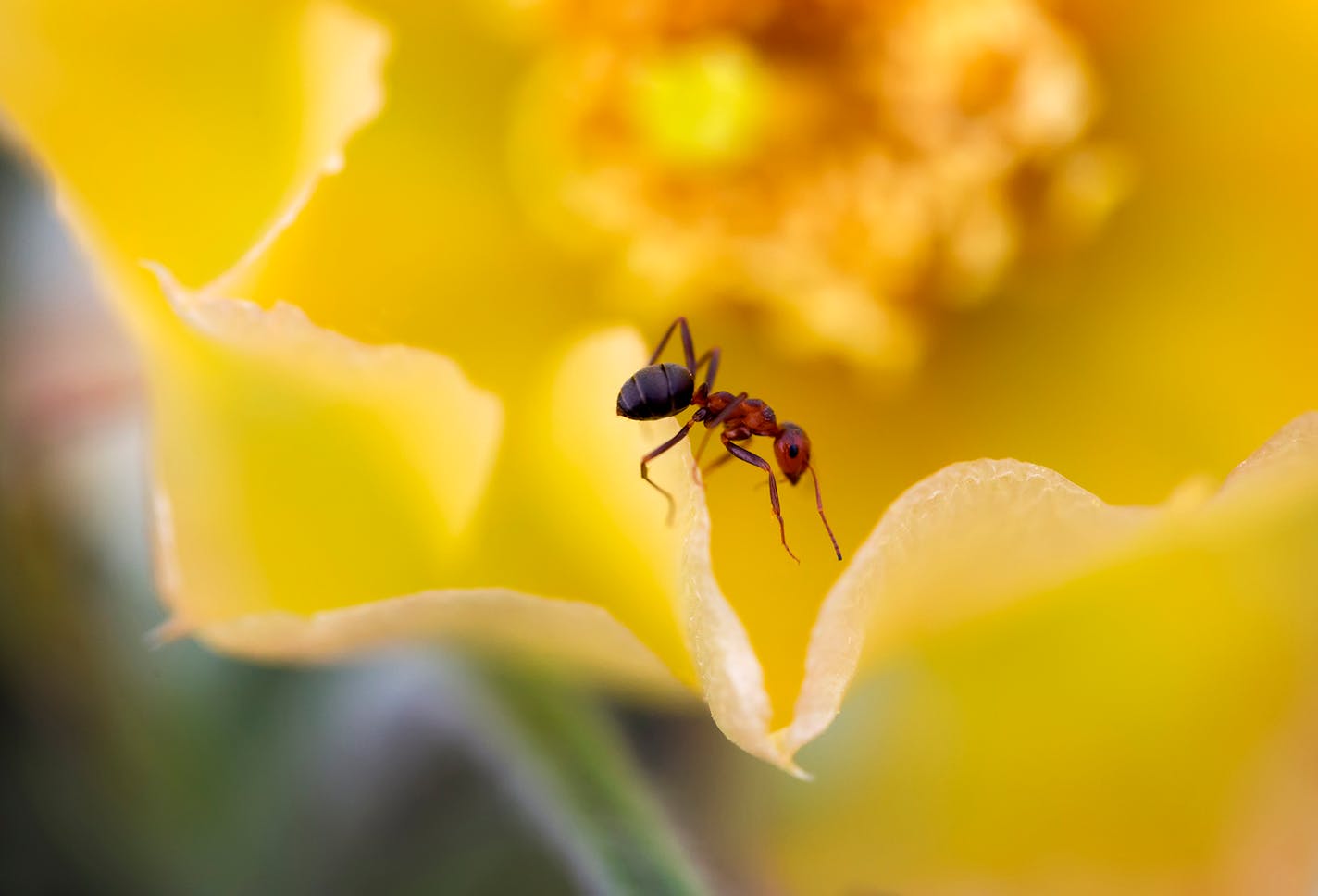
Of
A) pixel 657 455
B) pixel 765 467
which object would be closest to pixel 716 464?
pixel 765 467

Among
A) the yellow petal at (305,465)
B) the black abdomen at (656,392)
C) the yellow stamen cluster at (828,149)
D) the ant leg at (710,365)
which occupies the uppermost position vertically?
the yellow stamen cluster at (828,149)

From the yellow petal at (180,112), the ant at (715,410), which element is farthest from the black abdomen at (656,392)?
the yellow petal at (180,112)

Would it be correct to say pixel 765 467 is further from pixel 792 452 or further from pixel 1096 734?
pixel 1096 734

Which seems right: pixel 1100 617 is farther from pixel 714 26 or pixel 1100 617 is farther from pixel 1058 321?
pixel 714 26

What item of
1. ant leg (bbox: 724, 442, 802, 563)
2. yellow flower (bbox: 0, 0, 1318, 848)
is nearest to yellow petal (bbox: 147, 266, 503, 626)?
yellow flower (bbox: 0, 0, 1318, 848)

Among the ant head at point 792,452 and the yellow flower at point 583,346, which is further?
the ant head at point 792,452

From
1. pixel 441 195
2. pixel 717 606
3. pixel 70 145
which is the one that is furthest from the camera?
pixel 441 195

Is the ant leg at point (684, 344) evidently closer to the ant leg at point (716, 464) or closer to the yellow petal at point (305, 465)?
the ant leg at point (716, 464)

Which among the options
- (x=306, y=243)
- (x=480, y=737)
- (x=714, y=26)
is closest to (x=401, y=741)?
(x=480, y=737)
